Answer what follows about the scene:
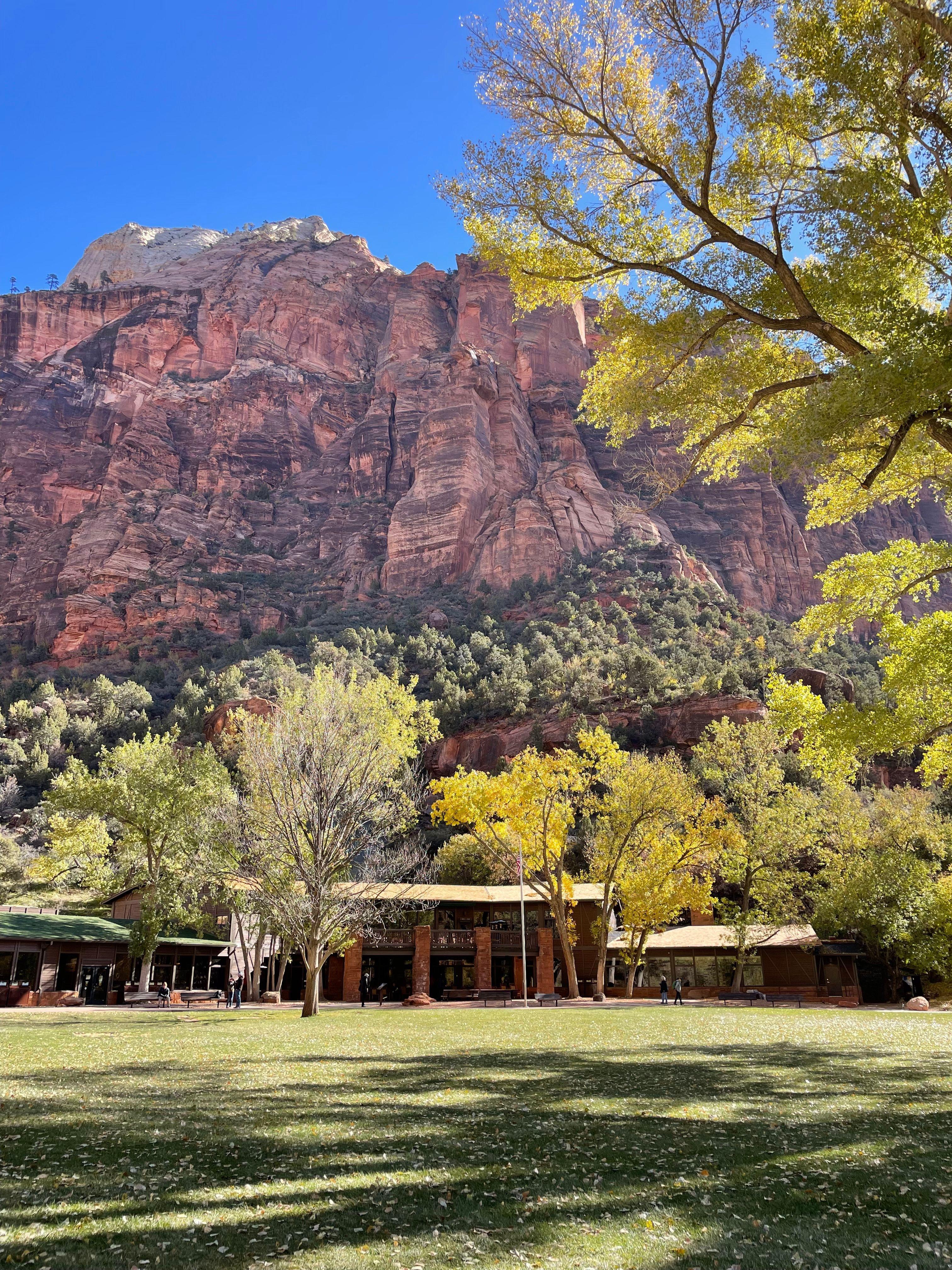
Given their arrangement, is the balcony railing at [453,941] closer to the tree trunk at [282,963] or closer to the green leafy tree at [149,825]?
the tree trunk at [282,963]

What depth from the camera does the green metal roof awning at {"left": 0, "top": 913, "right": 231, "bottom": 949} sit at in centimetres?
3528

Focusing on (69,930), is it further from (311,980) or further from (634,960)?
(634,960)

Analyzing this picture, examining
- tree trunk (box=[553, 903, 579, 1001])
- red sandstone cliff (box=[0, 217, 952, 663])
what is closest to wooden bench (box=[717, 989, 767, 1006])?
tree trunk (box=[553, 903, 579, 1001])

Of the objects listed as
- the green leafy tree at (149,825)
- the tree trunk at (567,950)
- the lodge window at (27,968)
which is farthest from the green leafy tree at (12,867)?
the tree trunk at (567,950)

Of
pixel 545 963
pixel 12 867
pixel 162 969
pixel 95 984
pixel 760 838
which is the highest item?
pixel 760 838

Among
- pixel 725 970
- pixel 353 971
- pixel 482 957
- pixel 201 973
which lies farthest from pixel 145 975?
pixel 725 970

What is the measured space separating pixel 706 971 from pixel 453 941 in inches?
579

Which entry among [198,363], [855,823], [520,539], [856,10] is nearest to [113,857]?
[855,823]

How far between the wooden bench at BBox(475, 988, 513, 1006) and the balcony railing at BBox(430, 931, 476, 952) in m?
3.20

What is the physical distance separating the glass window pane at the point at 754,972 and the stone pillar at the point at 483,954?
14576mm

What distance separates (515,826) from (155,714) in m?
64.1

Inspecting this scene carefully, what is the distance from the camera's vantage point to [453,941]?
45.3 metres

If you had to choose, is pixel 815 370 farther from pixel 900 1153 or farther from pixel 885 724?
pixel 900 1153

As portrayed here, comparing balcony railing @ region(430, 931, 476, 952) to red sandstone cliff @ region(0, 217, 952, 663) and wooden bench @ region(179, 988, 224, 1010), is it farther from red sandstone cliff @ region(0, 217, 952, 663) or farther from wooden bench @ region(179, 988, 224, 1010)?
red sandstone cliff @ region(0, 217, 952, 663)
